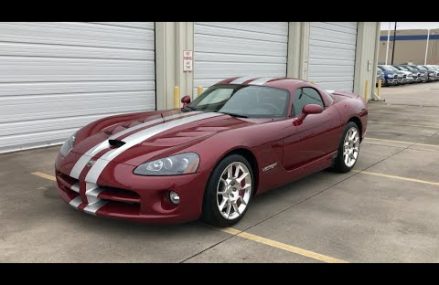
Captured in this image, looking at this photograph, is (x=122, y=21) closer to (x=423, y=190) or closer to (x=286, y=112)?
(x=286, y=112)

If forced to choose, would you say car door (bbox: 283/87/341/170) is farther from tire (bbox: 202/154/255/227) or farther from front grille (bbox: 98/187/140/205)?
front grille (bbox: 98/187/140/205)

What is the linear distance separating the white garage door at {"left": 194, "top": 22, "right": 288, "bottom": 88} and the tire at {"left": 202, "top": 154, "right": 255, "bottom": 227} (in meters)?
6.62

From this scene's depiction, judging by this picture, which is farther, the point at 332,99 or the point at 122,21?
the point at 122,21

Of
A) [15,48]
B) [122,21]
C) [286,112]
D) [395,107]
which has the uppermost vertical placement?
[122,21]

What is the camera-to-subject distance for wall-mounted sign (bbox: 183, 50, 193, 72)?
9906 millimetres

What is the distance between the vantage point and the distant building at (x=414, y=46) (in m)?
75.4

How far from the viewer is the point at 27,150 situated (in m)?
7.51

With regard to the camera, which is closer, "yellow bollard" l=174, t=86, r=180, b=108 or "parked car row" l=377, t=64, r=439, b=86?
"yellow bollard" l=174, t=86, r=180, b=108

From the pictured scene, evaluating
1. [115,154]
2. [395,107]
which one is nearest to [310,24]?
[395,107]

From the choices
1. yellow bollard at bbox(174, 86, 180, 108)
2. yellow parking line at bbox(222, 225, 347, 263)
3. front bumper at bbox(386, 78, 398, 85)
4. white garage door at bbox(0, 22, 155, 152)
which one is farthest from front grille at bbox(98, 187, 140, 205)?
front bumper at bbox(386, 78, 398, 85)

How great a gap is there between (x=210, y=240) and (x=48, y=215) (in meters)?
1.67

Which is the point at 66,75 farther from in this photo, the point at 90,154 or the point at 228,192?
the point at 228,192

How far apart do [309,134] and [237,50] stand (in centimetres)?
702

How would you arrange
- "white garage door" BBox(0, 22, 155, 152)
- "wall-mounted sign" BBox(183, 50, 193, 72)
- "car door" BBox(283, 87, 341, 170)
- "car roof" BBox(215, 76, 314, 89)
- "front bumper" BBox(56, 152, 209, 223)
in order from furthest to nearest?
"wall-mounted sign" BBox(183, 50, 193, 72), "white garage door" BBox(0, 22, 155, 152), "car roof" BBox(215, 76, 314, 89), "car door" BBox(283, 87, 341, 170), "front bumper" BBox(56, 152, 209, 223)
